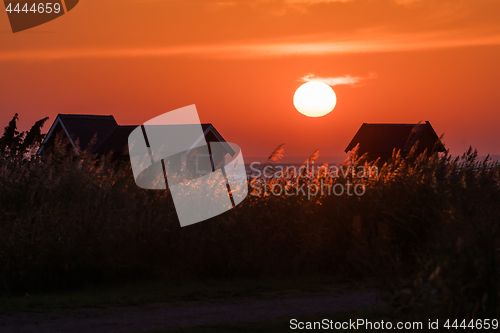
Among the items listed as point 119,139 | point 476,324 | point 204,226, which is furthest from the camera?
point 119,139

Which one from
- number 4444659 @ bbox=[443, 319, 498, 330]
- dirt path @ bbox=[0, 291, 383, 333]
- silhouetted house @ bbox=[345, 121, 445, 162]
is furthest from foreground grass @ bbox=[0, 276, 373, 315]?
silhouetted house @ bbox=[345, 121, 445, 162]

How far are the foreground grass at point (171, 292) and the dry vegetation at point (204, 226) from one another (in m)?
0.38

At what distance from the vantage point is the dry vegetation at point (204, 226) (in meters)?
8.62

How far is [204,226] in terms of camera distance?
962 cm

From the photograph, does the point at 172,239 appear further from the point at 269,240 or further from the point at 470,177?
the point at 470,177

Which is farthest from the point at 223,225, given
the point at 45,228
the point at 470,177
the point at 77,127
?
the point at 77,127

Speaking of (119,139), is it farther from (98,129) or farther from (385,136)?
(385,136)

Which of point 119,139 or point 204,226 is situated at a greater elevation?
point 119,139

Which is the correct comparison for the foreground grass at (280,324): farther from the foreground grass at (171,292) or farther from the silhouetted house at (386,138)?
the silhouetted house at (386,138)

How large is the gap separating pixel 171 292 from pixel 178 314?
1215mm

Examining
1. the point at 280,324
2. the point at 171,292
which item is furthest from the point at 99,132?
the point at 280,324

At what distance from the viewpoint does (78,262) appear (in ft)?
28.5

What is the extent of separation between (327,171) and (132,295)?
15.4ft

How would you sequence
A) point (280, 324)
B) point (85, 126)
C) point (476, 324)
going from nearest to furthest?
point (476, 324)
point (280, 324)
point (85, 126)
